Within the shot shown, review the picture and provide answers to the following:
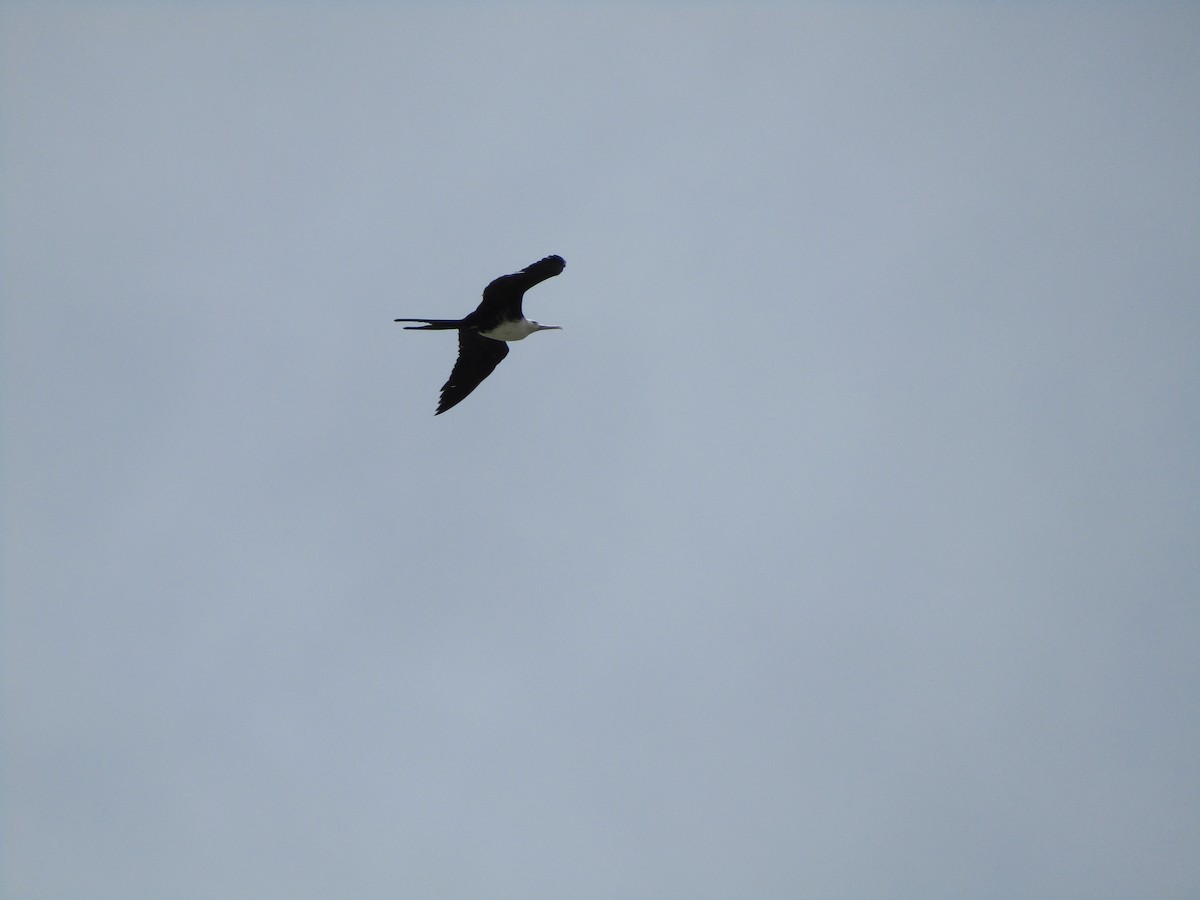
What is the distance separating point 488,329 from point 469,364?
2.56ft

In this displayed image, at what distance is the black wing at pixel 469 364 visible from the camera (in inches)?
840

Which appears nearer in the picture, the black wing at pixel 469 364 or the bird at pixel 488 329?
the bird at pixel 488 329

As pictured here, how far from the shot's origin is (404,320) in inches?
750

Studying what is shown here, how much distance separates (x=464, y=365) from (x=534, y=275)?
2518mm

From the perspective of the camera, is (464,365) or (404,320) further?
(464,365)

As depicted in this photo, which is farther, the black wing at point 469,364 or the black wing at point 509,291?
the black wing at point 469,364

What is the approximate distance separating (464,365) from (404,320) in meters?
2.46

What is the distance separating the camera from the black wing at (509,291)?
19562 millimetres

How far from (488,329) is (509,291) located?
1101 millimetres

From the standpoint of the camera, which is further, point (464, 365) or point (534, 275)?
point (464, 365)

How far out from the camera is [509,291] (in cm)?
2019

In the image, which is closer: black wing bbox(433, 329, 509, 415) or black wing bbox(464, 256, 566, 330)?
black wing bbox(464, 256, 566, 330)

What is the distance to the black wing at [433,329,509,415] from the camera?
21.3m

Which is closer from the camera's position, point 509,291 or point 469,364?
point 509,291
